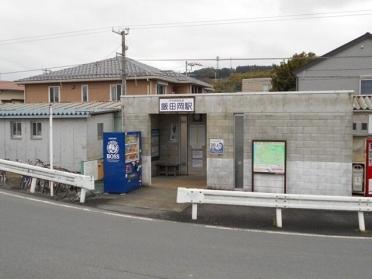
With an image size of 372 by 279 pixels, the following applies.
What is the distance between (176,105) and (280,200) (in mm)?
6539

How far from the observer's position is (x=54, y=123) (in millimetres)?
19141

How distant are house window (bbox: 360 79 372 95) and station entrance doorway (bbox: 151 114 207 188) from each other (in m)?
15.3

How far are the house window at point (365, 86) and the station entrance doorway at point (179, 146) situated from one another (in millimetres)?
15300

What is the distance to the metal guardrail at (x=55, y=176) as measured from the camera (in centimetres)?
1350

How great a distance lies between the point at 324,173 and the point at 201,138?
6433 mm

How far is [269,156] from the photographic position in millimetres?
15477

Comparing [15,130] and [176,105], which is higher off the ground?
[176,105]

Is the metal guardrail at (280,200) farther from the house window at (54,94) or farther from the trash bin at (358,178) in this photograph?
the house window at (54,94)

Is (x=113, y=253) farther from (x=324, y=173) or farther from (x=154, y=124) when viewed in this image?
(x=154, y=124)

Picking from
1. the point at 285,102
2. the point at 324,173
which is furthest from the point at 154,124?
the point at 324,173

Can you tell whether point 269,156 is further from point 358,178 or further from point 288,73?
point 288,73

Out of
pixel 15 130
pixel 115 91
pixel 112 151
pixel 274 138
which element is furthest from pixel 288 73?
pixel 112 151

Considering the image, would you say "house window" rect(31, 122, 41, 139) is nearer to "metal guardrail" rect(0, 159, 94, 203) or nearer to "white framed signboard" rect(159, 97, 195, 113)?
"metal guardrail" rect(0, 159, 94, 203)

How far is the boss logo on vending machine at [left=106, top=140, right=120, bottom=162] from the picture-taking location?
1541cm
